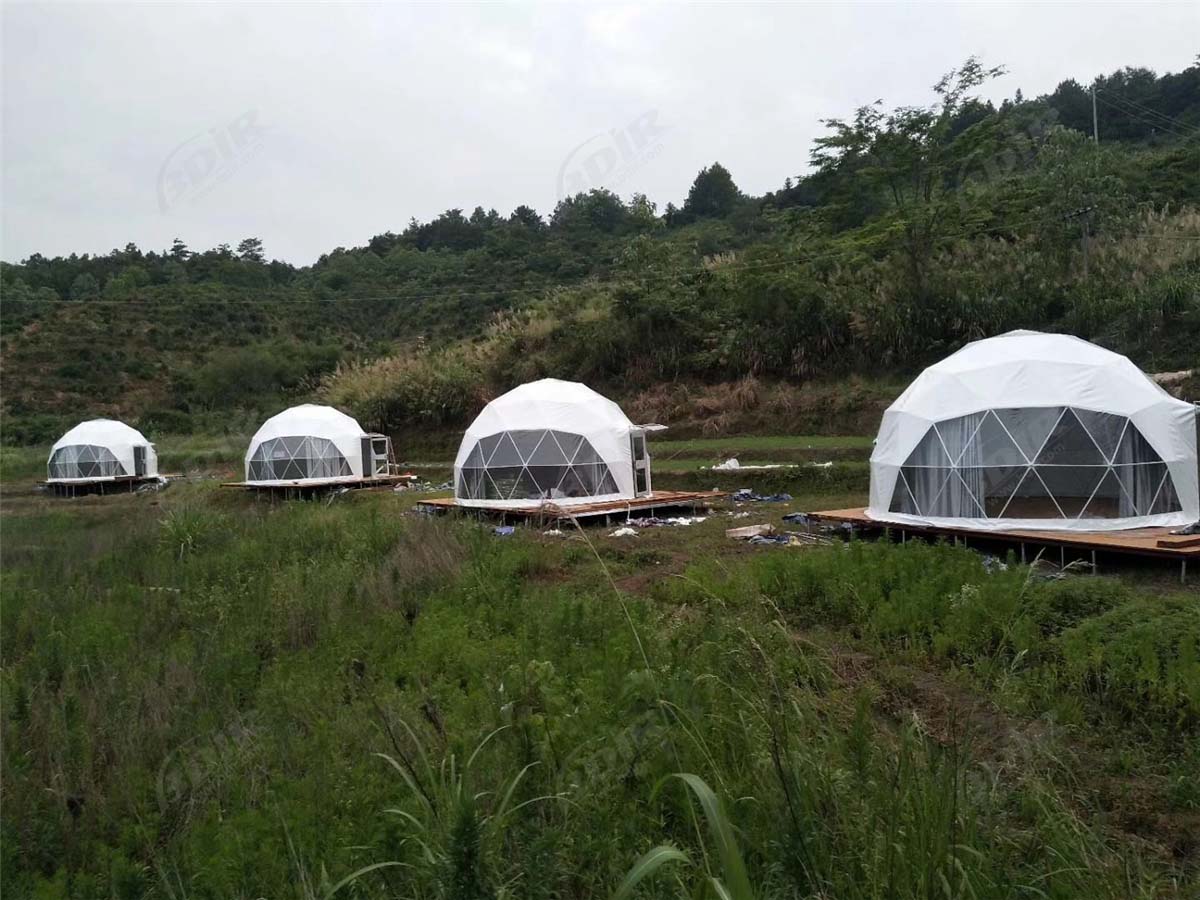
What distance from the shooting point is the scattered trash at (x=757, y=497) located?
636 inches

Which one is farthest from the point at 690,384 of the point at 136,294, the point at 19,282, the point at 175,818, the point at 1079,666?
the point at 19,282

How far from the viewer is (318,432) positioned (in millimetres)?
24500

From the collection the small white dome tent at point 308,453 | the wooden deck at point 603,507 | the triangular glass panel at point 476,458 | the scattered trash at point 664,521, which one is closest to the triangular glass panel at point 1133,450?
the scattered trash at point 664,521

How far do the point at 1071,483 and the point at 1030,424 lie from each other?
853 mm

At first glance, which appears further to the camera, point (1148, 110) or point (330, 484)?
point (1148, 110)

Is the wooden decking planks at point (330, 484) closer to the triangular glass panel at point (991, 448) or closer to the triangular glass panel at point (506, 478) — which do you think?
the triangular glass panel at point (506, 478)

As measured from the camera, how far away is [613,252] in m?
42.0

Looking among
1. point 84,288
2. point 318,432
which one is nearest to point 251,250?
point 84,288

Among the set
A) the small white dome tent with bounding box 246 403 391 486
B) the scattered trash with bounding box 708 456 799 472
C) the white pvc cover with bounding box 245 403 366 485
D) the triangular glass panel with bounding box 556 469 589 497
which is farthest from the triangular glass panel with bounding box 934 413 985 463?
the white pvc cover with bounding box 245 403 366 485

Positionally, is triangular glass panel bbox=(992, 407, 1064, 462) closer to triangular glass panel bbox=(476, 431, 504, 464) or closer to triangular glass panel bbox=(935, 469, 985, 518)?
triangular glass panel bbox=(935, 469, 985, 518)

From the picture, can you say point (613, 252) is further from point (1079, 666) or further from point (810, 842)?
point (810, 842)

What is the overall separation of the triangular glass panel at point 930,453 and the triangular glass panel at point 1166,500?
2422 millimetres

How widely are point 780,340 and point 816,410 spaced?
3.57m

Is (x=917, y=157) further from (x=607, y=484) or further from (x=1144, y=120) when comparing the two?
(x=1144, y=120)
